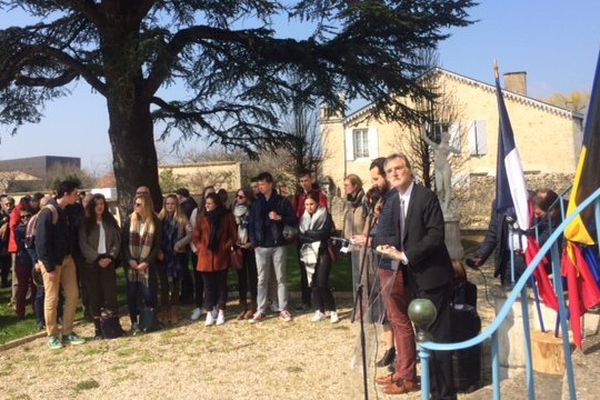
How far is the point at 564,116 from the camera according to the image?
30.6 metres

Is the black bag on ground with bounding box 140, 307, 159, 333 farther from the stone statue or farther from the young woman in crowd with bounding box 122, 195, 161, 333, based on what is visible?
the stone statue

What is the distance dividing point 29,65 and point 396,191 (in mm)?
7576

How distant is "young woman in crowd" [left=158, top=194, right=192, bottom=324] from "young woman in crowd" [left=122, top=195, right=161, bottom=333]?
0.34m

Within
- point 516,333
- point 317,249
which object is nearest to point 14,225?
point 317,249

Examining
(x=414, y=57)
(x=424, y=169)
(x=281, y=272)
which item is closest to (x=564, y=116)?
(x=424, y=169)

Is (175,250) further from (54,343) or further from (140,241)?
(54,343)

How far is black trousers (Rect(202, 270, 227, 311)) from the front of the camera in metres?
8.30

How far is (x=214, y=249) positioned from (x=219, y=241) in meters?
0.13

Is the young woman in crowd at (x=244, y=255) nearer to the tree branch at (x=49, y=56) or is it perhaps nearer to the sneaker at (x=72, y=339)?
the sneaker at (x=72, y=339)

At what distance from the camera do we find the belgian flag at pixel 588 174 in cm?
379

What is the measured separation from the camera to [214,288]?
27.4 feet

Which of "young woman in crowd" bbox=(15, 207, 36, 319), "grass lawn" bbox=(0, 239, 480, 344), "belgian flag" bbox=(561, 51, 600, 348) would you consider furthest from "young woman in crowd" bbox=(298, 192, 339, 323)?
"young woman in crowd" bbox=(15, 207, 36, 319)

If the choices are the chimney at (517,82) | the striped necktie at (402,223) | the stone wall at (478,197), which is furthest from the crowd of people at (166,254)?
the chimney at (517,82)

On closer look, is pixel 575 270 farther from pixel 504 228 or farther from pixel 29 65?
pixel 29 65
